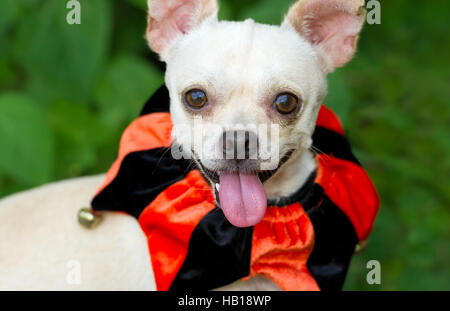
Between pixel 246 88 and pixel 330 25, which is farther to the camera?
pixel 330 25

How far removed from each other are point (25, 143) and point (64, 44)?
2.11ft

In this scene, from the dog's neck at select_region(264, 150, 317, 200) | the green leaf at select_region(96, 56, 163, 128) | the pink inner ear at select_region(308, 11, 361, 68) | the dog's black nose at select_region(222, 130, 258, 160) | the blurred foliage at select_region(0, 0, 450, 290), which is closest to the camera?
the dog's black nose at select_region(222, 130, 258, 160)

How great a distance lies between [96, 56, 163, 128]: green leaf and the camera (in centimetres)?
315

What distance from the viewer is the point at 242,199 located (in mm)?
1736

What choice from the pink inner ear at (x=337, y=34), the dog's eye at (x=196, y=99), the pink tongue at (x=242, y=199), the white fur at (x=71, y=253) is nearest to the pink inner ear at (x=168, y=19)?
the dog's eye at (x=196, y=99)

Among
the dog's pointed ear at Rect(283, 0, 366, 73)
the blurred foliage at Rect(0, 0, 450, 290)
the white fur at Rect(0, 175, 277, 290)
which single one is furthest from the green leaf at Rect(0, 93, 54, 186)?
the dog's pointed ear at Rect(283, 0, 366, 73)

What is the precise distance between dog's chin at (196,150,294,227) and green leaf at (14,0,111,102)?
1534 mm

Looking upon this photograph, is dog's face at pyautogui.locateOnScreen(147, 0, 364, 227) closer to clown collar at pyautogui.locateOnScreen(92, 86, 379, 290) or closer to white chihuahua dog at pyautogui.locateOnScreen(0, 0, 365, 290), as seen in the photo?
white chihuahua dog at pyautogui.locateOnScreen(0, 0, 365, 290)

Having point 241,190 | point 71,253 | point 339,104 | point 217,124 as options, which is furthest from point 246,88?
point 339,104

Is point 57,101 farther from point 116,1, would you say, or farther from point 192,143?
point 192,143

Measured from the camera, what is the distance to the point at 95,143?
3121 mm

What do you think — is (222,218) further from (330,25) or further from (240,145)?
(330,25)

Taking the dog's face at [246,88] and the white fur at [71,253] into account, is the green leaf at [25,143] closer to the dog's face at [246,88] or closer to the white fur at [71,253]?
the white fur at [71,253]
